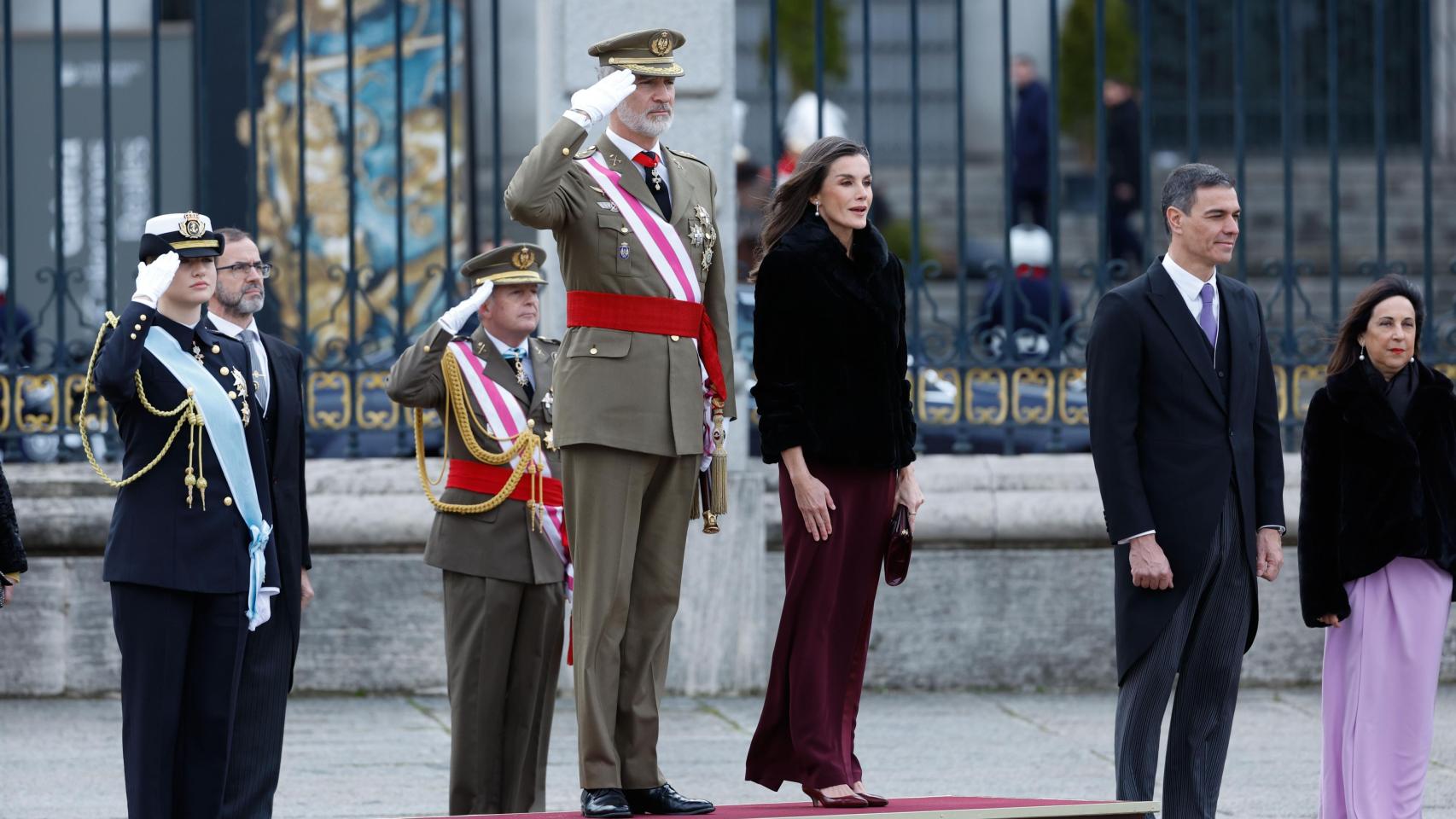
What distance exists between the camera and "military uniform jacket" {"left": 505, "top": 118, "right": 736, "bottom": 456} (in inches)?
220

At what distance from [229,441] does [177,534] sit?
0.90 ft

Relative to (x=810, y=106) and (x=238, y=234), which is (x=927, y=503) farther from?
(x=810, y=106)

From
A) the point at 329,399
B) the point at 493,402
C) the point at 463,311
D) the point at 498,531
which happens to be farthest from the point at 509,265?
the point at 329,399

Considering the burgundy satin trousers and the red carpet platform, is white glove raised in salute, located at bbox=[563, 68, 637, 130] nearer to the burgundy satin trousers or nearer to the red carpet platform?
the burgundy satin trousers

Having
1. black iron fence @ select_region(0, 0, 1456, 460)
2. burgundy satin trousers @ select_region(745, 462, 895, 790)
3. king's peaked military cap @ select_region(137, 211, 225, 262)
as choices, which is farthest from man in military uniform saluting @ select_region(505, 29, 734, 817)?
black iron fence @ select_region(0, 0, 1456, 460)

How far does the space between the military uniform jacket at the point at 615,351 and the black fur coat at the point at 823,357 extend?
0.20 m

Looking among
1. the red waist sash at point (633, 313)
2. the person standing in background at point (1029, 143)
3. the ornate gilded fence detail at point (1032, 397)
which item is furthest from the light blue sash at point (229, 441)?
the person standing in background at point (1029, 143)

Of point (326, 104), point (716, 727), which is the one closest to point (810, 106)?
point (326, 104)

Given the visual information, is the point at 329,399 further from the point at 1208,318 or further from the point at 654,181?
the point at 1208,318

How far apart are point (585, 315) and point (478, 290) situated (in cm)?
105

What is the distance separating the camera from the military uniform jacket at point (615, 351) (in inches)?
220

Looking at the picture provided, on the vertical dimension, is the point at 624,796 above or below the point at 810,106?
below

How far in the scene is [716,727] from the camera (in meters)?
8.36

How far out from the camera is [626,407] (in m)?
5.59
